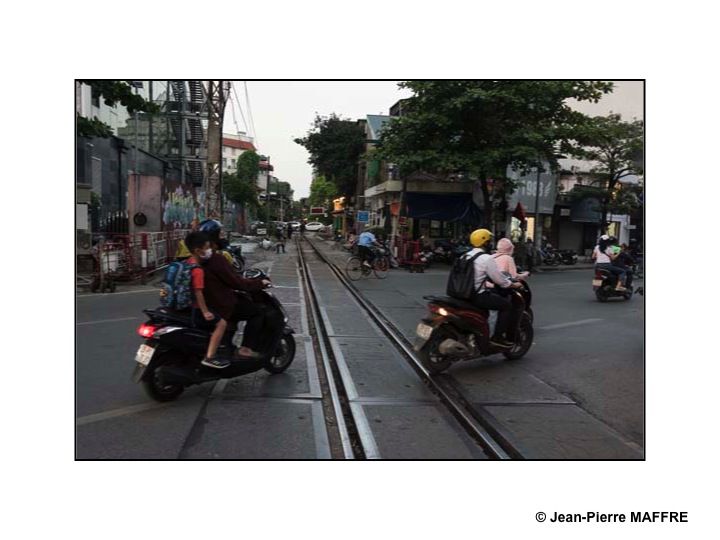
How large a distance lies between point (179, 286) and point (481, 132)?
14.9 metres

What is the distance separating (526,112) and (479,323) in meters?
12.9

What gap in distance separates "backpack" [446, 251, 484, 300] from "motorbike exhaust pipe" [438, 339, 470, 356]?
503 mm

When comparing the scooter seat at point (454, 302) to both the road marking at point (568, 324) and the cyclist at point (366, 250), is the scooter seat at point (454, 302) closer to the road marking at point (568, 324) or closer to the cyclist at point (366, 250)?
the road marking at point (568, 324)

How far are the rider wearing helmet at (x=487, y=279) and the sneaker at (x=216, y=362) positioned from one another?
102 inches

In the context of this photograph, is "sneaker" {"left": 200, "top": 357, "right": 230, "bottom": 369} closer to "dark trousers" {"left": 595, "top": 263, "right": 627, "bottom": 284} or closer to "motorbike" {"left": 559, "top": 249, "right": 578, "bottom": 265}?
"dark trousers" {"left": 595, "top": 263, "right": 627, "bottom": 284}

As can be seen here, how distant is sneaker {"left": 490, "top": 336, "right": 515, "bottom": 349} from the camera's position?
21.0ft

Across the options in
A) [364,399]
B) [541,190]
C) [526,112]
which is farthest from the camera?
[541,190]

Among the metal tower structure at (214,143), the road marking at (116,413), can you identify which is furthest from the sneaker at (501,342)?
the metal tower structure at (214,143)

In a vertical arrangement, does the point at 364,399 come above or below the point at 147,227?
below

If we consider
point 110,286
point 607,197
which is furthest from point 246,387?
point 607,197

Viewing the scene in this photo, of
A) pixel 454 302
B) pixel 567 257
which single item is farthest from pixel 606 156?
pixel 454 302

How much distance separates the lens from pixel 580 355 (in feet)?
22.8

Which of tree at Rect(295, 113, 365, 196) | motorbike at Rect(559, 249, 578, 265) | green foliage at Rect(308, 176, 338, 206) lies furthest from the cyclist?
green foliage at Rect(308, 176, 338, 206)

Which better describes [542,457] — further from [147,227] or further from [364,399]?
[147,227]
